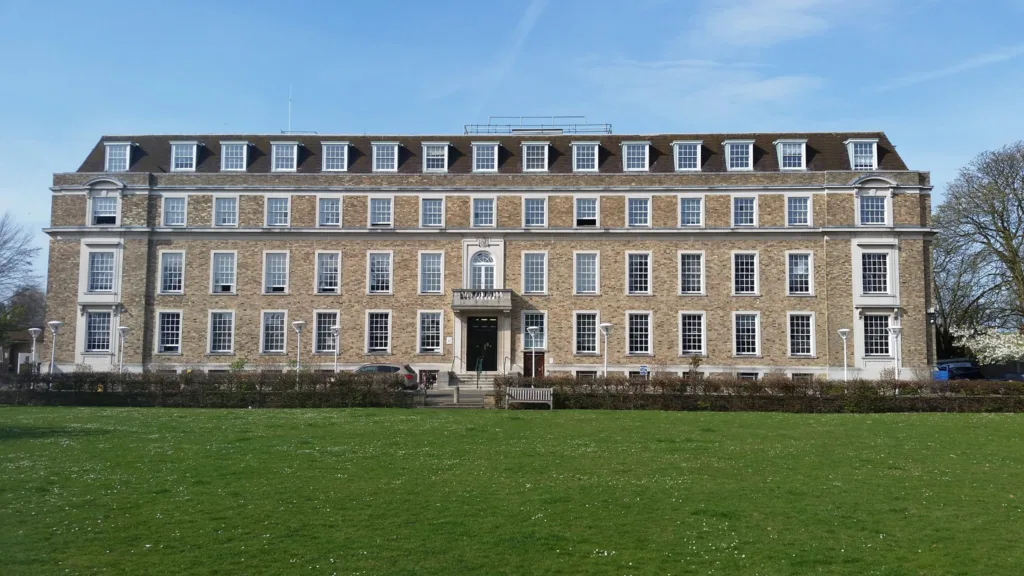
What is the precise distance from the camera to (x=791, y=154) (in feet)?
149

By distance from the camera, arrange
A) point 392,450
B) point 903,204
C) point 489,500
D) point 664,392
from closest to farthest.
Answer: point 489,500 → point 392,450 → point 664,392 → point 903,204

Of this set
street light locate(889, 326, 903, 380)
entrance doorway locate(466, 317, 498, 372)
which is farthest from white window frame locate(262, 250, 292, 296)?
street light locate(889, 326, 903, 380)

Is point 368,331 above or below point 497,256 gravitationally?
below

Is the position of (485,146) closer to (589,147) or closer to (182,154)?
(589,147)

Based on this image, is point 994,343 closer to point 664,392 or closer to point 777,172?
point 777,172

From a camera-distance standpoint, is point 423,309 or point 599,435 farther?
point 423,309

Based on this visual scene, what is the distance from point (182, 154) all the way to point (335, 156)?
837 centimetres

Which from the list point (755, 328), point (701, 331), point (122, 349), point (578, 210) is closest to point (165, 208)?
point (122, 349)

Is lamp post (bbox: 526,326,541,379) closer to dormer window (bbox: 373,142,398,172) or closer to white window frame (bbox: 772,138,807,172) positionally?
dormer window (bbox: 373,142,398,172)

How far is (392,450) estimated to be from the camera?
17.2 metres

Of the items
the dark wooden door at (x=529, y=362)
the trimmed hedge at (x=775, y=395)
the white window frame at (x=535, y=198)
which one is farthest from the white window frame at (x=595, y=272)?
the trimmed hedge at (x=775, y=395)

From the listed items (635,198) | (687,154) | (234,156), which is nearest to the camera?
(635,198)

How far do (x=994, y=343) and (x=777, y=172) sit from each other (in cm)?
1521

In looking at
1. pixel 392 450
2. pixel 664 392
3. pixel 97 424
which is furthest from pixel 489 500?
pixel 664 392
